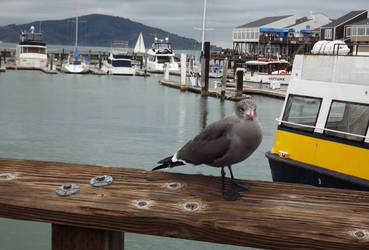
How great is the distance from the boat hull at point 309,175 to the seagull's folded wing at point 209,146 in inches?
280

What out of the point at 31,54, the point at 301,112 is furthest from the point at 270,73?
the point at 301,112

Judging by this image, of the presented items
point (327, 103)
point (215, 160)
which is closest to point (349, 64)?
point (327, 103)

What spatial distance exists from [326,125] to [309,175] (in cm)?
120

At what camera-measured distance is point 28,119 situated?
30500mm

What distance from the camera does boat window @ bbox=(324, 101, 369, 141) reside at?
31.4 ft

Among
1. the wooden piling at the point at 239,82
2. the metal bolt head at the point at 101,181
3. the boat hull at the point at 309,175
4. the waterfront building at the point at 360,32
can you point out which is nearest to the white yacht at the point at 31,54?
the wooden piling at the point at 239,82

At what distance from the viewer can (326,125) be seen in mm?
10367

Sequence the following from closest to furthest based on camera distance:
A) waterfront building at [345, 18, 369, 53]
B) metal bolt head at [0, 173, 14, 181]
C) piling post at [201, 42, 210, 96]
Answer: metal bolt head at [0, 173, 14, 181] → piling post at [201, 42, 210, 96] → waterfront building at [345, 18, 369, 53]

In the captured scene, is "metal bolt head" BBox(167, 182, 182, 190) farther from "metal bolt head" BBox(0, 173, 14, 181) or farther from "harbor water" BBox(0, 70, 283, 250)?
"harbor water" BBox(0, 70, 283, 250)

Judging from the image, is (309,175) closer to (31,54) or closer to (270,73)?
(270,73)

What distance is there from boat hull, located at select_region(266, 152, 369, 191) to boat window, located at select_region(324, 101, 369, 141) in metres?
0.86

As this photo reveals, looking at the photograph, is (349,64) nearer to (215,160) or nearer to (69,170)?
(215,160)

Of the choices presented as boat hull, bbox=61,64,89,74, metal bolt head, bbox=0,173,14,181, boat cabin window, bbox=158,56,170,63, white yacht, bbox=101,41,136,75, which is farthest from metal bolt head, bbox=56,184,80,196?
boat cabin window, bbox=158,56,170,63

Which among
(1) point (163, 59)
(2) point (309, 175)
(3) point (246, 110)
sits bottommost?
(2) point (309, 175)
